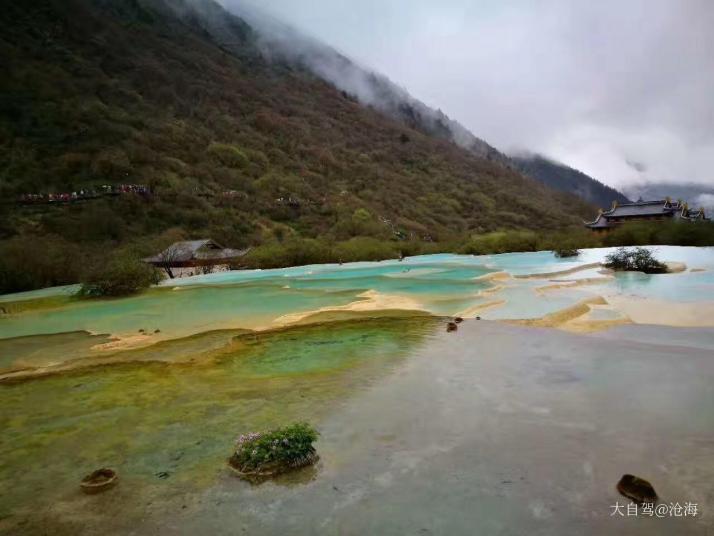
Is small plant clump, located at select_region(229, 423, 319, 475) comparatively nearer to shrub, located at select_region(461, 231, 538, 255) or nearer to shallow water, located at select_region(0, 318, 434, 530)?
shallow water, located at select_region(0, 318, 434, 530)

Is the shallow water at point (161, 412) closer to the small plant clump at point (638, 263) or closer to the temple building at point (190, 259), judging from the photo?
the small plant clump at point (638, 263)

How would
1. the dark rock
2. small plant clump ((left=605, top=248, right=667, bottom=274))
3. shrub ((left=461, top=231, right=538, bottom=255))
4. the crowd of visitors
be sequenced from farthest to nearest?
shrub ((left=461, top=231, right=538, bottom=255))
the crowd of visitors
small plant clump ((left=605, top=248, right=667, bottom=274))
the dark rock

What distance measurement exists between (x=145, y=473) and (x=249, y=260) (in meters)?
32.2

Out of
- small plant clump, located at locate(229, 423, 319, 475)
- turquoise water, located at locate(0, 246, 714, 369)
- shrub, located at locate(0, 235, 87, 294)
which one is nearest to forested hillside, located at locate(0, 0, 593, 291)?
shrub, located at locate(0, 235, 87, 294)

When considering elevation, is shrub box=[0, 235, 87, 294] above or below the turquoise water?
above

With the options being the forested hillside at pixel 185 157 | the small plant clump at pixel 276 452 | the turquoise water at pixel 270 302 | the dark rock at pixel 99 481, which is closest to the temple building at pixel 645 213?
the forested hillside at pixel 185 157

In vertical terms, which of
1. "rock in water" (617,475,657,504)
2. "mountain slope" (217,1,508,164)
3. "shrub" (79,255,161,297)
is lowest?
"rock in water" (617,475,657,504)

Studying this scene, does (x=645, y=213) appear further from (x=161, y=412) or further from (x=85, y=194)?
(x=85, y=194)

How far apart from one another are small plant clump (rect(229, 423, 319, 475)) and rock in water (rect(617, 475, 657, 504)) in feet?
9.59

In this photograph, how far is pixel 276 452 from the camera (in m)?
4.79

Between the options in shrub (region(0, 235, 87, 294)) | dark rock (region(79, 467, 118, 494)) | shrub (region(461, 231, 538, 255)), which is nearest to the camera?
dark rock (region(79, 467, 118, 494))

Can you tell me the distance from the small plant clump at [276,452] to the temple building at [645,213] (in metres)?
49.2

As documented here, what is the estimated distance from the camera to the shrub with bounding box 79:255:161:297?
21406mm

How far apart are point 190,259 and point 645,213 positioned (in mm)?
43772
